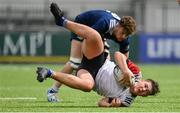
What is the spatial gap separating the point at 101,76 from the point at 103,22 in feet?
2.37

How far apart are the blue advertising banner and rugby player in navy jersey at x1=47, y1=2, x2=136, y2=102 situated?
1670cm

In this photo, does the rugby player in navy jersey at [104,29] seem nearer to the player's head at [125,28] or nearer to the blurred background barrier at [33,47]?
the player's head at [125,28]

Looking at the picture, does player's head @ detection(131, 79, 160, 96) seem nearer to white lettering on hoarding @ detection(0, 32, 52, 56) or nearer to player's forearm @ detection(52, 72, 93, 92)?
player's forearm @ detection(52, 72, 93, 92)

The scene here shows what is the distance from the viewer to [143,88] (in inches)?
391

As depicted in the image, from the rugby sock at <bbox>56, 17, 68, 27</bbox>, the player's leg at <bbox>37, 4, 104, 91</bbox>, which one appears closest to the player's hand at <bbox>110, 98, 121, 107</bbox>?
the player's leg at <bbox>37, 4, 104, 91</bbox>

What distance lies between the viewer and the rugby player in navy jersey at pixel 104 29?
10109 millimetres

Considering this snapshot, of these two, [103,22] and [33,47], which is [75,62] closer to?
[103,22]

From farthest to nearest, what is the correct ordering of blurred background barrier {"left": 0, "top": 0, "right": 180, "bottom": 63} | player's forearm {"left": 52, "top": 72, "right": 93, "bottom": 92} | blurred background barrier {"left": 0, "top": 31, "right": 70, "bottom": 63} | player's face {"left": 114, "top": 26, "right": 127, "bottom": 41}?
blurred background barrier {"left": 0, "top": 0, "right": 180, "bottom": 63} < blurred background barrier {"left": 0, "top": 31, "right": 70, "bottom": 63} < player's face {"left": 114, "top": 26, "right": 127, "bottom": 41} < player's forearm {"left": 52, "top": 72, "right": 93, "bottom": 92}

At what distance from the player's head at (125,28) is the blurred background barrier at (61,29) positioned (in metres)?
17.2

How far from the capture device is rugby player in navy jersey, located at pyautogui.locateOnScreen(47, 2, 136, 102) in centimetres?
1011

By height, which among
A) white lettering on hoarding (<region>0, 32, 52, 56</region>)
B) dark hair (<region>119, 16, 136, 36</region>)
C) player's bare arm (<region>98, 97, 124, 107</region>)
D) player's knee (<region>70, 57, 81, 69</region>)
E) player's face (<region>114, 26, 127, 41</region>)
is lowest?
white lettering on hoarding (<region>0, 32, 52, 56</region>)

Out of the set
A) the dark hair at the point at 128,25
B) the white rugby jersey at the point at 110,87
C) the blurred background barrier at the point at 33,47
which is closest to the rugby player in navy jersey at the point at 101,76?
the white rugby jersey at the point at 110,87

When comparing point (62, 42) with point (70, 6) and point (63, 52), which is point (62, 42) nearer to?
point (63, 52)

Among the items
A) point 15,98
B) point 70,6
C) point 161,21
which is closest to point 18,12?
point 70,6
